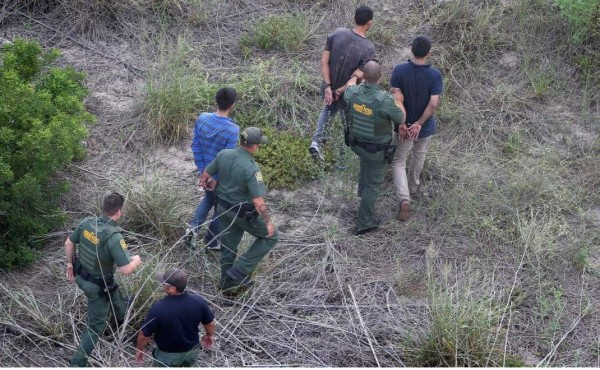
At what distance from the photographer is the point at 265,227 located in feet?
20.1

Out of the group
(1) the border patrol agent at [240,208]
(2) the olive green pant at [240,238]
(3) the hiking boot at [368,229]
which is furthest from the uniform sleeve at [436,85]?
(2) the olive green pant at [240,238]

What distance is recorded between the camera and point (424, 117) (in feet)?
23.4

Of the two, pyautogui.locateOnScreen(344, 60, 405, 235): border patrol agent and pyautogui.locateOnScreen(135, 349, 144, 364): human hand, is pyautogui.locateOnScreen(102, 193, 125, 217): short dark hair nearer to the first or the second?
pyautogui.locateOnScreen(135, 349, 144, 364): human hand

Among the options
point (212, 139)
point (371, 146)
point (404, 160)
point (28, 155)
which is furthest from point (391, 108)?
point (28, 155)

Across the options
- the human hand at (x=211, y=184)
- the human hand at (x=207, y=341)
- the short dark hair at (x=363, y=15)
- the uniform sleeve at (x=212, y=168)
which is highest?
the short dark hair at (x=363, y=15)

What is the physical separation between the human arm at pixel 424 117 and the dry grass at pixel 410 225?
2.60 feet

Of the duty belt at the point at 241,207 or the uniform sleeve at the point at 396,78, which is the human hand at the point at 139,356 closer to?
the duty belt at the point at 241,207

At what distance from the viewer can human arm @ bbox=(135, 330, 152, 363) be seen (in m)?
5.13

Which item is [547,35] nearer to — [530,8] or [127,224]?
[530,8]

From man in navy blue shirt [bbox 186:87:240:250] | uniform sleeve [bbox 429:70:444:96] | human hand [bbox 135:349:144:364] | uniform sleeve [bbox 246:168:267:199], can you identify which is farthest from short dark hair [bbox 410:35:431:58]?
human hand [bbox 135:349:144:364]

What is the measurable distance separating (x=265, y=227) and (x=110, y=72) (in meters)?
3.94

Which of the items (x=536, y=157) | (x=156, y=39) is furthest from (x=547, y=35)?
(x=156, y=39)

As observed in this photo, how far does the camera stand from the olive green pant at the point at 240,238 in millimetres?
6137

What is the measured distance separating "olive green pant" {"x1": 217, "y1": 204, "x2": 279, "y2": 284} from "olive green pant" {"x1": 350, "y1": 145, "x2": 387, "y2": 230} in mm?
1213
